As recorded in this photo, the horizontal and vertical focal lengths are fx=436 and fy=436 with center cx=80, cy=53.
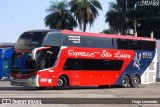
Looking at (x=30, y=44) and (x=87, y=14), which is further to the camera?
(x=87, y=14)

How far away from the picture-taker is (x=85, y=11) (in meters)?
55.2

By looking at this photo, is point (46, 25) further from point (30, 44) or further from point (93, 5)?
point (30, 44)

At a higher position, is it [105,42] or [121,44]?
[105,42]

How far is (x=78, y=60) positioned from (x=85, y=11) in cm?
2822

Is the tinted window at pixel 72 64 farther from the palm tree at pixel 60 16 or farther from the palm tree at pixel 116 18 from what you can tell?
the palm tree at pixel 116 18

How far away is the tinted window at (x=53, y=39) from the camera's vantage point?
84.3ft

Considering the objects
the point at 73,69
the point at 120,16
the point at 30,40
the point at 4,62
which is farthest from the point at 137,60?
the point at 120,16

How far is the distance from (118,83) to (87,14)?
24.8 meters

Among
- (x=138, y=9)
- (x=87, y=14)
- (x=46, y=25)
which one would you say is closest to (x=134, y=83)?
(x=87, y=14)

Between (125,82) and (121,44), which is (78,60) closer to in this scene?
(121,44)

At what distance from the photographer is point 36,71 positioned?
1005 inches

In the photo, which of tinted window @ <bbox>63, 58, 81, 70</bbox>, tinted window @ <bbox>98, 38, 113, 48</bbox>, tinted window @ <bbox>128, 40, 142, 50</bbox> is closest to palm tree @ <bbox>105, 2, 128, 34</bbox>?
tinted window @ <bbox>128, 40, 142, 50</bbox>

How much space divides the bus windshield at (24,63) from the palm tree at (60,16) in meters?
30.2

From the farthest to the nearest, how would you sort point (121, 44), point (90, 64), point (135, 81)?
point (135, 81), point (121, 44), point (90, 64)
